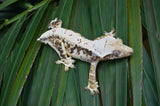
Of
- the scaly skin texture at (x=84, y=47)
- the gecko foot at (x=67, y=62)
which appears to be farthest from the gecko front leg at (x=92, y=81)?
the gecko foot at (x=67, y=62)

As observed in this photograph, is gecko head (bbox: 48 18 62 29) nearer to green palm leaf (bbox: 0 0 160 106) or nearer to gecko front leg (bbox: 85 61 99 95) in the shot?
green palm leaf (bbox: 0 0 160 106)

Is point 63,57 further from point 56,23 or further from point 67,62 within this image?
point 56,23

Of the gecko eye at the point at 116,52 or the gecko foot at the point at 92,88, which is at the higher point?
the gecko eye at the point at 116,52

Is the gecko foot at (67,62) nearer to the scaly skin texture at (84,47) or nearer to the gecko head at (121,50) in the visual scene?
the scaly skin texture at (84,47)

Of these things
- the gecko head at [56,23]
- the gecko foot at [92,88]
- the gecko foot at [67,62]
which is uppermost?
the gecko head at [56,23]

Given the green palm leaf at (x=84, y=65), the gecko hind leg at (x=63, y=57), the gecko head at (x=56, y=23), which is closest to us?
the green palm leaf at (x=84, y=65)

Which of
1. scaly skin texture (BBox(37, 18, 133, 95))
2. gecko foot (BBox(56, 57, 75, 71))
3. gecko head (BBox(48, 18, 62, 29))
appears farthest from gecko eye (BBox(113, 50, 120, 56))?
gecko head (BBox(48, 18, 62, 29))

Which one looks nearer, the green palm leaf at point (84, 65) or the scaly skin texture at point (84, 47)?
the green palm leaf at point (84, 65)

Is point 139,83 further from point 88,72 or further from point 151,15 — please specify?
point 151,15

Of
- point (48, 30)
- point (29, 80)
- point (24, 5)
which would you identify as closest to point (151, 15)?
point (48, 30)
